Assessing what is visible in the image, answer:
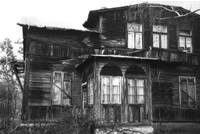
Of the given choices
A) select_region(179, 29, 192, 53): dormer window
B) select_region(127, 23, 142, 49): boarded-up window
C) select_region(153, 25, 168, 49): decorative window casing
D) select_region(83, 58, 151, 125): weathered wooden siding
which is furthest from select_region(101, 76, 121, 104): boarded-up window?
select_region(179, 29, 192, 53): dormer window

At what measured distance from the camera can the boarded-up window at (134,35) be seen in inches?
659

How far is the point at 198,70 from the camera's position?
17.5 meters

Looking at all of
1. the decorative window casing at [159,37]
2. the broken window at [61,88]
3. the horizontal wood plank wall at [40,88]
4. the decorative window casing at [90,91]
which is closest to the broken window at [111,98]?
the decorative window casing at [90,91]

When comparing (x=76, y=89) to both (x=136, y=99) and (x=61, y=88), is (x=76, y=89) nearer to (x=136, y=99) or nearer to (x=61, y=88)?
(x=61, y=88)

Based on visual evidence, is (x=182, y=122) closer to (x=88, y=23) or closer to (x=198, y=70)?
(x=198, y=70)

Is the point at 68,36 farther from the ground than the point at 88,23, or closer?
closer

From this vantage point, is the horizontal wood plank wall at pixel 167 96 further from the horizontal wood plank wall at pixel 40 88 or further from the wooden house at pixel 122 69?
the horizontal wood plank wall at pixel 40 88

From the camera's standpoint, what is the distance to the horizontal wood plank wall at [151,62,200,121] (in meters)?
16.2

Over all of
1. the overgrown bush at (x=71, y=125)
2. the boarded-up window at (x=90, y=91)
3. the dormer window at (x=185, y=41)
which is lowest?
the overgrown bush at (x=71, y=125)

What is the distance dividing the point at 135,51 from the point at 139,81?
2433 millimetres

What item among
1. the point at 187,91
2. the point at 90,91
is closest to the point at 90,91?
the point at 90,91

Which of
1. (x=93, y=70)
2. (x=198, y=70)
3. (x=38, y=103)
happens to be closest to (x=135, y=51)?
(x=93, y=70)

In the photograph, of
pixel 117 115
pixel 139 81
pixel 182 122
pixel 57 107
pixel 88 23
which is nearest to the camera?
pixel 117 115

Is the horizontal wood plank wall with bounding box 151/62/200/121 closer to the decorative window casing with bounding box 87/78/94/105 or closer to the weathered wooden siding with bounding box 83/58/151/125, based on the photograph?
the weathered wooden siding with bounding box 83/58/151/125
